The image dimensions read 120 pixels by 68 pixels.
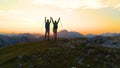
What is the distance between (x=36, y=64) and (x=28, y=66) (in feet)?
4.18

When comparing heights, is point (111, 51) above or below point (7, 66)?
above

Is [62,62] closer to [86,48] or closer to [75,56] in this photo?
[75,56]

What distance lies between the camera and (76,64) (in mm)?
35875

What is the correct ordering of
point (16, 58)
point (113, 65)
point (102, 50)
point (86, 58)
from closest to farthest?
point (113, 65)
point (86, 58)
point (102, 50)
point (16, 58)

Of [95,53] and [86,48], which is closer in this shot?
[95,53]

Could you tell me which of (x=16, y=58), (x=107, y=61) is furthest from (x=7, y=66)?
(x=107, y=61)

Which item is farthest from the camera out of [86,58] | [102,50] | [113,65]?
[102,50]

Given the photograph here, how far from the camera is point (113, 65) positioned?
115 ft

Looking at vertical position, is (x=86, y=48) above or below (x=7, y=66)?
above

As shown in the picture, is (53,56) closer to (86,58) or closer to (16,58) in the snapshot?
(86,58)

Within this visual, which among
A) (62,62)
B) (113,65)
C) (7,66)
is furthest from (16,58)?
(113,65)

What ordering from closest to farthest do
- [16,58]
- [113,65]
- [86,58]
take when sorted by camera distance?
1. [113,65]
2. [86,58]
3. [16,58]

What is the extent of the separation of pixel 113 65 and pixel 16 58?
18.7 metres

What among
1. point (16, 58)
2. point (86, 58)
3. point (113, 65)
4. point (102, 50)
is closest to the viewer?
point (113, 65)
